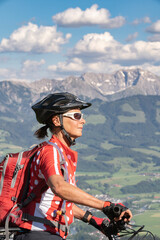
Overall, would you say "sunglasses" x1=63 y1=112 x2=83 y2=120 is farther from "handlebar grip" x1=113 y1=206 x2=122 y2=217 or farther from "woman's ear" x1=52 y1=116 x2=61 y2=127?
"handlebar grip" x1=113 y1=206 x2=122 y2=217

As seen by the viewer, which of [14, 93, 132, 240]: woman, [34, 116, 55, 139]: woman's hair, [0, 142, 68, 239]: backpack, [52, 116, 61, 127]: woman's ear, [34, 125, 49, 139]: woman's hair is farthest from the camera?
[34, 125, 49, 139]: woman's hair

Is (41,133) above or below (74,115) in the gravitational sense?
below

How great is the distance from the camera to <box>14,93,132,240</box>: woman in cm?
407


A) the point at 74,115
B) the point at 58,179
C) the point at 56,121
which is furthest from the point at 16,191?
the point at 74,115

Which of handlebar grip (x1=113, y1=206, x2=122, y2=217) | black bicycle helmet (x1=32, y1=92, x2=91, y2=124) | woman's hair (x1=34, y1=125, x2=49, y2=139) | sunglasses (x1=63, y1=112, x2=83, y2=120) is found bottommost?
handlebar grip (x1=113, y1=206, x2=122, y2=217)

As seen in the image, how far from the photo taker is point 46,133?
5551 millimetres

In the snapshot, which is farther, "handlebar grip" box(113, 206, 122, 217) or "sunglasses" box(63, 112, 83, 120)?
"sunglasses" box(63, 112, 83, 120)

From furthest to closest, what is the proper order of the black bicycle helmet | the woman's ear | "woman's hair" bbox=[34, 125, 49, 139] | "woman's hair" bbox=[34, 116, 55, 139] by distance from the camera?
"woman's hair" bbox=[34, 125, 49, 139]
"woman's hair" bbox=[34, 116, 55, 139]
the woman's ear
the black bicycle helmet

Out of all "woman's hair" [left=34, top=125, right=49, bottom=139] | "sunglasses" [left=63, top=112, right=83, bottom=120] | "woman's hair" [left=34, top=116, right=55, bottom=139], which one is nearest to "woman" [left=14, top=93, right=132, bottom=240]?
"sunglasses" [left=63, top=112, right=83, bottom=120]

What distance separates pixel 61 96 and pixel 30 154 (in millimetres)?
907

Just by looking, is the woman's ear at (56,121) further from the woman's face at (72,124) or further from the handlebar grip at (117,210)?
the handlebar grip at (117,210)

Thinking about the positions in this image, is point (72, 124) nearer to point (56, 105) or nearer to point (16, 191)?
point (56, 105)

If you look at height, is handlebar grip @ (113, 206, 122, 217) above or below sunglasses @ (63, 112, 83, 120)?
below

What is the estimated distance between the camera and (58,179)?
4066 mm
